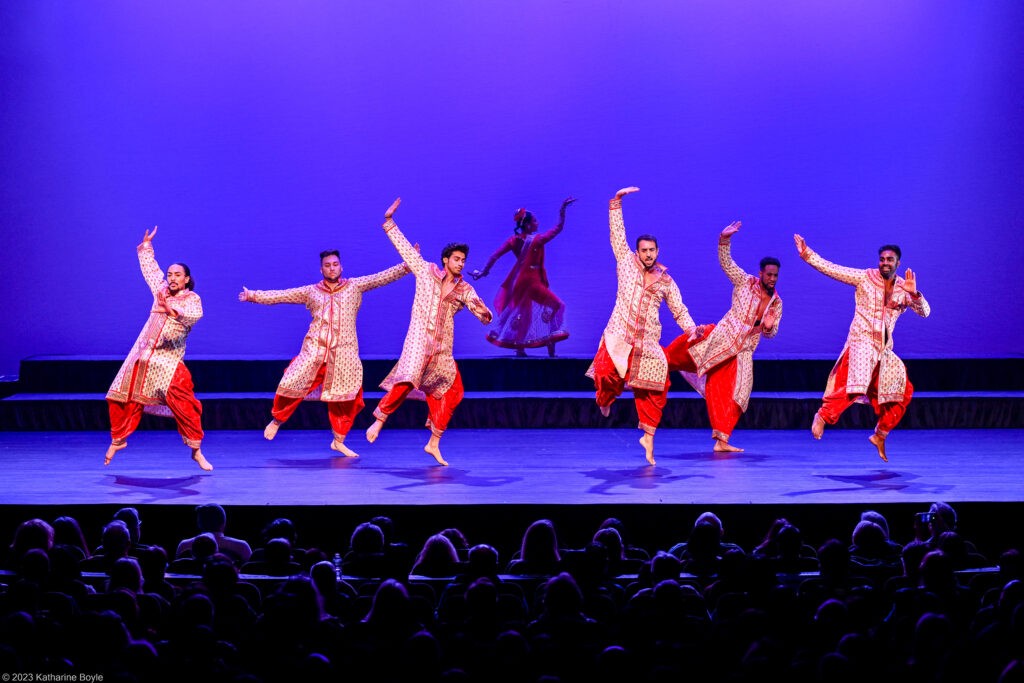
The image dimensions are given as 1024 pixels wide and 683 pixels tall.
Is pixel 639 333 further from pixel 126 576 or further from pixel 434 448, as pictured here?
pixel 126 576

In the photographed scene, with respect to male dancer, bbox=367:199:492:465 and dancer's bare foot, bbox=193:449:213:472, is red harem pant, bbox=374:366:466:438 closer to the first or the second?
male dancer, bbox=367:199:492:465

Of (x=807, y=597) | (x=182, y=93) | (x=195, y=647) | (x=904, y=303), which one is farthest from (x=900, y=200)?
(x=195, y=647)

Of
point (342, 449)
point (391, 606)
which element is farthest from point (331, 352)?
point (391, 606)

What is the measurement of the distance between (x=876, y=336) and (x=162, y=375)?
3.66m

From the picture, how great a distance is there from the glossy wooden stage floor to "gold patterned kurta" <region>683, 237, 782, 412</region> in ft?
1.43

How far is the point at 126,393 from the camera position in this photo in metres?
5.66

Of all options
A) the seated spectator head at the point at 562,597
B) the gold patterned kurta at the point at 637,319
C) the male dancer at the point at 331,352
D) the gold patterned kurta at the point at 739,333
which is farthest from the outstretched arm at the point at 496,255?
the seated spectator head at the point at 562,597

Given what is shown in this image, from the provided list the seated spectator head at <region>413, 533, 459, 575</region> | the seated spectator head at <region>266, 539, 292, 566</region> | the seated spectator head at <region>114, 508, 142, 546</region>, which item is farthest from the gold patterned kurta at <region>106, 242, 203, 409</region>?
the seated spectator head at <region>413, 533, 459, 575</region>

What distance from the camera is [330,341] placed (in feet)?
20.5

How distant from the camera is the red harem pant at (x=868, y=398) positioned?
590 centimetres

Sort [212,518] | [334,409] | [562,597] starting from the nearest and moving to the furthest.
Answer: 1. [562,597]
2. [212,518]
3. [334,409]

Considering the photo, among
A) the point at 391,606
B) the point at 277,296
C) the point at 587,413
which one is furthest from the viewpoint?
the point at 587,413

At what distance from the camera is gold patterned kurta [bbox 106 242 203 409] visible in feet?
18.6

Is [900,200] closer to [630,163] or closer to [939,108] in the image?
[939,108]
